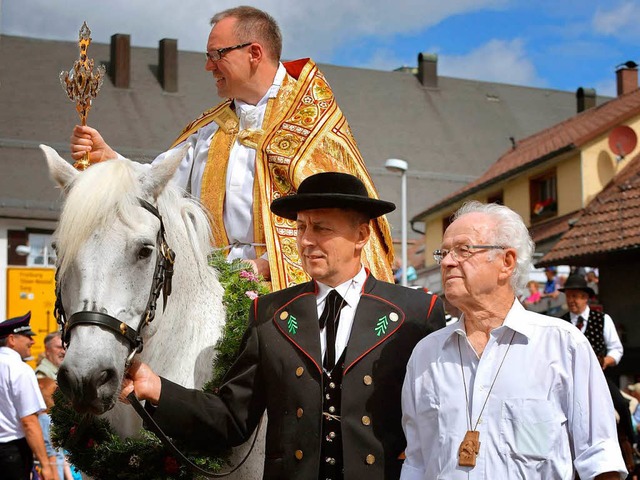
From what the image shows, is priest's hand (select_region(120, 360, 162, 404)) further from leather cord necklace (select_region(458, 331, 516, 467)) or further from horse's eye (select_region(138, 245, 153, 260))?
leather cord necklace (select_region(458, 331, 516, 467))

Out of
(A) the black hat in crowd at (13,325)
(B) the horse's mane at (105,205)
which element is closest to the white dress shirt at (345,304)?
(B) the horse's mane at (105,205)

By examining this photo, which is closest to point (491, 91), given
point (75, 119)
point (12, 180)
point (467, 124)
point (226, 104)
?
point (467, 124)

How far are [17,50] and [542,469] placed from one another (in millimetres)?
43757

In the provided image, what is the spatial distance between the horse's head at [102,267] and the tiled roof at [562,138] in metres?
28.2

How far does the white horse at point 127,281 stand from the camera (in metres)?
3.97

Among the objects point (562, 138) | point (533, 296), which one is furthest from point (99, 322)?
point (562, 138)

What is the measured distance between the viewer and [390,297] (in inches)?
175

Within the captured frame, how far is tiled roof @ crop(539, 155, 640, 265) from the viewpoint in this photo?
2190 cm

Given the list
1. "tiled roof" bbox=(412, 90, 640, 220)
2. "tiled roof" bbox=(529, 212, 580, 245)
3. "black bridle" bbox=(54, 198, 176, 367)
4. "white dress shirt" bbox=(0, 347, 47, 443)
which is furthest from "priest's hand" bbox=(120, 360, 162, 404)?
"tiled roof" bbox=(412, 90, 640, 220)

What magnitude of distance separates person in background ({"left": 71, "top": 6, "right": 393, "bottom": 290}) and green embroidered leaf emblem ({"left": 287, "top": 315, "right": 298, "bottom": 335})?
41.8 inches

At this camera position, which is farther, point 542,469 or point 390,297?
point 390,297

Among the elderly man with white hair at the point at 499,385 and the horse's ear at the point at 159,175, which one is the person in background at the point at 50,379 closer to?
the horse's ear at the point at 159,175

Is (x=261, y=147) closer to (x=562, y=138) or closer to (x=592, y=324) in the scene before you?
(x=592, y=324)

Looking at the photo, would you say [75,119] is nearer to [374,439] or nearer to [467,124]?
[467,124]
